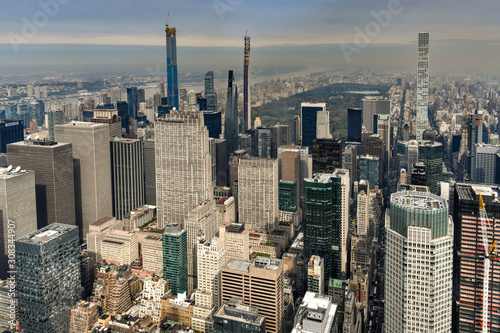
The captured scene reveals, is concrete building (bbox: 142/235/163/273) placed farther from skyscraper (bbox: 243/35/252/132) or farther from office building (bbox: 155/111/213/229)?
skyscraper (bbox: 243/35/252/132)

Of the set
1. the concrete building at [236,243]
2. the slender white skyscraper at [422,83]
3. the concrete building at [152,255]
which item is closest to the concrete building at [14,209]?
the concrete building at [152,255]

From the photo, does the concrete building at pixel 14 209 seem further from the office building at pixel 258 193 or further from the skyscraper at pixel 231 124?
the skyscraper at pixel 231 124

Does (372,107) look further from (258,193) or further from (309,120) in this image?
(258,193)

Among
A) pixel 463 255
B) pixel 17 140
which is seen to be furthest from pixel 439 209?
pixel 17 140

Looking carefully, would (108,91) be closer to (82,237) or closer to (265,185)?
(82,237)

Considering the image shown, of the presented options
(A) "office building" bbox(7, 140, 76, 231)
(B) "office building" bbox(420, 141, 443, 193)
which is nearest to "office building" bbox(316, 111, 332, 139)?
(B) "office building" bbox(420, 141, 443, 193)

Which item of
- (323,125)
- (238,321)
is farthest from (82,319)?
(323,125)
